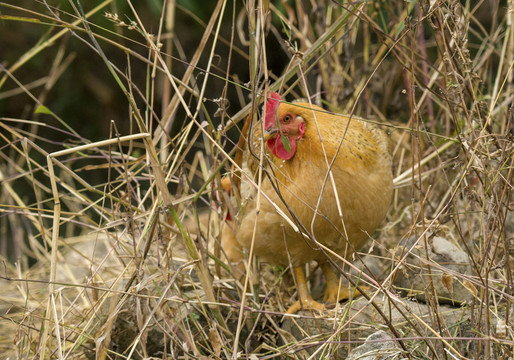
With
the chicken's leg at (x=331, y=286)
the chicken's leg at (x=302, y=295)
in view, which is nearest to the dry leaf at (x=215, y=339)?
the chicken's leg at (x=302, y=295)

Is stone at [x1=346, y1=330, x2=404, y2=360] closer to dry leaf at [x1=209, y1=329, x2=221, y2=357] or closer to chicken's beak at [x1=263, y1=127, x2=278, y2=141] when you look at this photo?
dry leaf at [x1=209, y1=329, x2=221, y2=357]

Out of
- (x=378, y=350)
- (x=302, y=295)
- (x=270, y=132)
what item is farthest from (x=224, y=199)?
(x=378, y=350)

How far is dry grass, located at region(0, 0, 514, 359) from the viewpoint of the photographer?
131 cm

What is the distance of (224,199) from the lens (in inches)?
69.9

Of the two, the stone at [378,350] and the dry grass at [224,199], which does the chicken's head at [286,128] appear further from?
the stone at [378,350]

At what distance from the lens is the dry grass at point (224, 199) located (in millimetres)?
1313

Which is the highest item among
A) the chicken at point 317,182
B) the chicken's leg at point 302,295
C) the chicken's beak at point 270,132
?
the chicken's beak at point 270,132

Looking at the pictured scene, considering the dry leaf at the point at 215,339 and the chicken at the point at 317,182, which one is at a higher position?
→ the chicken at the point at 317,182

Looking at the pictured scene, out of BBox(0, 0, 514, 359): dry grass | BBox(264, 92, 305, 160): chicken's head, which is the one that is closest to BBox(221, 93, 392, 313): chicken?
BBox(264, 92, 305, 160): chicken's head

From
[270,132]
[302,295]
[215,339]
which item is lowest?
[302,295]

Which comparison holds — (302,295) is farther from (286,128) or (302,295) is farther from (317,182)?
(286,128)

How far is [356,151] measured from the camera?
1.69 meters

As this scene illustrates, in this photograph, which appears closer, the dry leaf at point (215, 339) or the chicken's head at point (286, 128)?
the dry leaf at point (215, 339)

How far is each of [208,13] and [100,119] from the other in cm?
122
